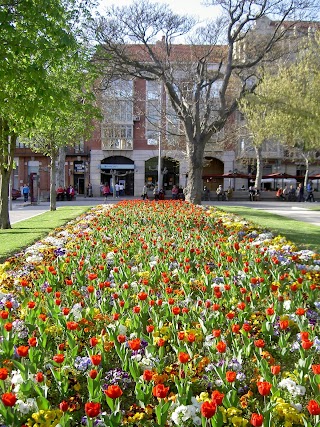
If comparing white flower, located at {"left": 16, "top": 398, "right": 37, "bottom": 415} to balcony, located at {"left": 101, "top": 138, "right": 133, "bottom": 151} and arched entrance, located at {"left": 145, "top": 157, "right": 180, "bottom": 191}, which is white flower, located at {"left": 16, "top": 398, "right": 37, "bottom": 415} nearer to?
balcony, located at {"left": 101, "top": 138, "right": 133, "bottom": 151}

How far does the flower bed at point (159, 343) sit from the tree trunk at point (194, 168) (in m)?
15.0

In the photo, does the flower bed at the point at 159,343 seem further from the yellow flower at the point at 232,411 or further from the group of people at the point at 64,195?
the group of people at the point at 64,195

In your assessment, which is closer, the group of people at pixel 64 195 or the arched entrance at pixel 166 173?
the group of people at pixel 64 195

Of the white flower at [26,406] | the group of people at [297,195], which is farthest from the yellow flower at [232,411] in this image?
the group of people at [297,195]

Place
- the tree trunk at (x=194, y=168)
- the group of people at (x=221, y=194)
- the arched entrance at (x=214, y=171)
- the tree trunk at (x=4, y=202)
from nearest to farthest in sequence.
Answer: the tree trunk at (x=4, y=202) < the tree trunk at (x=194, y=168) < the group of people at (x=221, y=194) < the arched entrance at (x=214, y=171)

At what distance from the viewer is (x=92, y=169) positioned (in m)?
51.9

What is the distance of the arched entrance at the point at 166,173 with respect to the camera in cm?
5309

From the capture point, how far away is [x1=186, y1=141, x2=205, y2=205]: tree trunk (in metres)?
22.3

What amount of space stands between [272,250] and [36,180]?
30339 millimetres

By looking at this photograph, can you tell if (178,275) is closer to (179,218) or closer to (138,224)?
(138,224)

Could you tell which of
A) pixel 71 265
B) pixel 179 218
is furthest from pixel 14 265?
pixel 179 218

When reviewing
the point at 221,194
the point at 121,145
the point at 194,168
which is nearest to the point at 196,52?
the point at 194,168

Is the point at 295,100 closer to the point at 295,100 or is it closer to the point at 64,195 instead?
the point at 295,100

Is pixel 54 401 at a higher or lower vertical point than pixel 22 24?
lower
